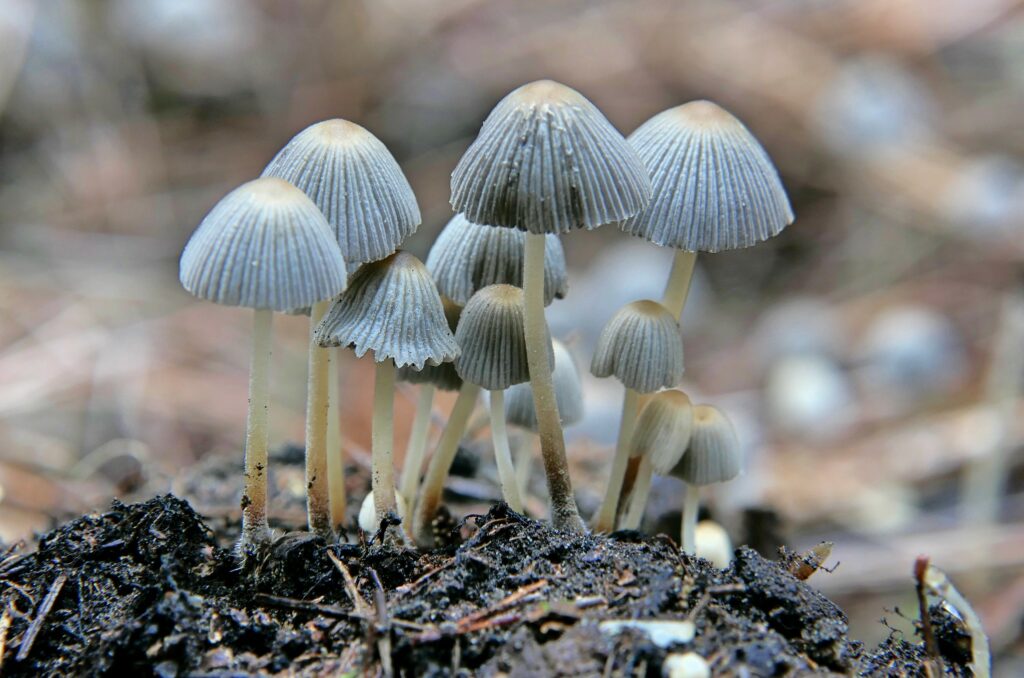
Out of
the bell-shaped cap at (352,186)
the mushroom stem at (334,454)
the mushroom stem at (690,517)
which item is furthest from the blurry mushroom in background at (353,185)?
the mushroom stem at (690,517)

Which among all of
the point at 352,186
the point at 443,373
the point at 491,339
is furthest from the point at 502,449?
the point at 352,186

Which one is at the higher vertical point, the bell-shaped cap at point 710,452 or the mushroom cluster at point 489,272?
the mushroom cluster at point 489,272

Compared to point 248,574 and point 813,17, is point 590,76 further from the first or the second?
point 248,574

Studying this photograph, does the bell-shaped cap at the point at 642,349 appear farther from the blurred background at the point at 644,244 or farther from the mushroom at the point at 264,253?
the blurred background at the point at 644,244

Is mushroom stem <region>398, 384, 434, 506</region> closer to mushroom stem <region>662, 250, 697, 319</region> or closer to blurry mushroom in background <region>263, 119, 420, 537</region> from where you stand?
blurry mushroom in background <region>263, 119, 420, 537</region>

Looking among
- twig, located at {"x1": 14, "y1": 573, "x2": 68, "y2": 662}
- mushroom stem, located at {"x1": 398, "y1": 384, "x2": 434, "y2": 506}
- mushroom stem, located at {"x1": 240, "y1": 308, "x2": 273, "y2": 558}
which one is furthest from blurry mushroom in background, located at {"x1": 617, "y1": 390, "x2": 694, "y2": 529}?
twig, located at {"x1": 14, "y1": 573, "x2": 68, "y2": 662}

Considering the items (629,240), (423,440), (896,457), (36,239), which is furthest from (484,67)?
(423,440)
